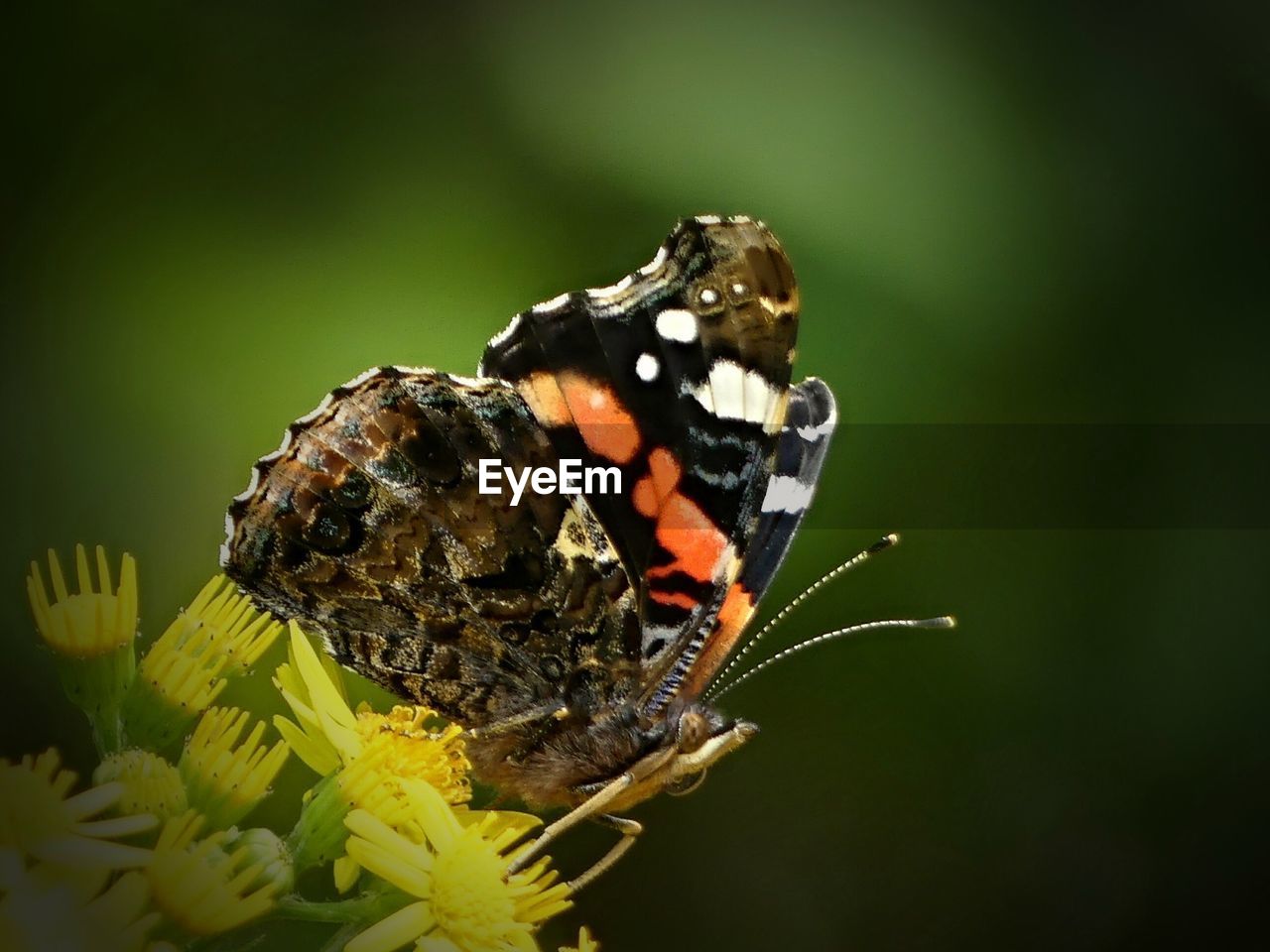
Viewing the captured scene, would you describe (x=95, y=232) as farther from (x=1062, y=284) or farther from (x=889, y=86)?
(x=1062, y=284)

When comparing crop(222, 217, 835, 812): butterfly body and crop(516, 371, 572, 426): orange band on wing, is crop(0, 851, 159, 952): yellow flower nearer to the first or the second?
crop(222, 217, 835, 812): butterfly body

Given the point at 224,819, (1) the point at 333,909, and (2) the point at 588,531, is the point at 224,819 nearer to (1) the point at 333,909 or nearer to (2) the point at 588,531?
(1) the point at 333,909

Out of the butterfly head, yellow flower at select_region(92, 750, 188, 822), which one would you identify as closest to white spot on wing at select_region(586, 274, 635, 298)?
the butterfly head

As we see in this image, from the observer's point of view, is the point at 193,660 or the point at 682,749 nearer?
the point at 193,660

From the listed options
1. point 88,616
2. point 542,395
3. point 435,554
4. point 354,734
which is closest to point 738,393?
point 542,395

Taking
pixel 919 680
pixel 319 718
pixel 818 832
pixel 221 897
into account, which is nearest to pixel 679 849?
pixel 818 832

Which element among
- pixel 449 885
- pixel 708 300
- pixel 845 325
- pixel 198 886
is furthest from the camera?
pixel 845 325
